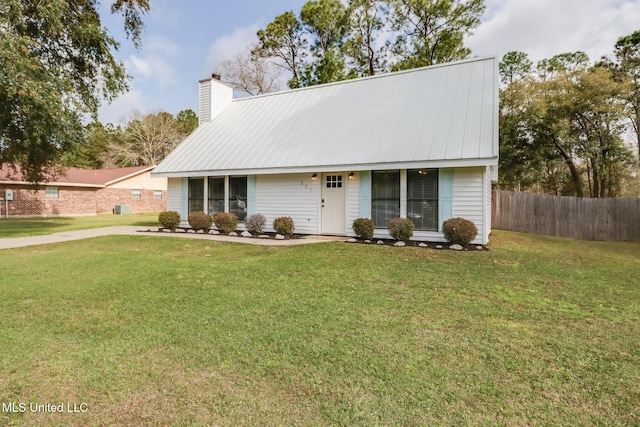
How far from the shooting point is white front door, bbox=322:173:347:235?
10703mm

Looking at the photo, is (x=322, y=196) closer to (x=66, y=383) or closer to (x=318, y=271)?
(x=318, y=271)

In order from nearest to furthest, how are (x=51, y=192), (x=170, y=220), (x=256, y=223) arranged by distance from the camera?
(x=256, y=223), (x=170, y=220), (x=51, y=192)

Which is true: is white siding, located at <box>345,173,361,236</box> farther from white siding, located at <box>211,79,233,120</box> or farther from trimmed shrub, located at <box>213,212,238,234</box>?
white siding, located at <box>211,79,233,120</box>

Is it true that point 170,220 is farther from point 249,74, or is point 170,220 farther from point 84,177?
point 84,177

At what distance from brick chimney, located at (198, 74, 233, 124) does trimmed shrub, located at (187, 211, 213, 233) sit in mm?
5403

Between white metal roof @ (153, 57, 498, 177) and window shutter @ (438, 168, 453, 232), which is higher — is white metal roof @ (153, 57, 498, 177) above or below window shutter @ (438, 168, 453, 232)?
above

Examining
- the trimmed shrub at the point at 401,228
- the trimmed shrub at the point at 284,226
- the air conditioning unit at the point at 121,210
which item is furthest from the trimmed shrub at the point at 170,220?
the air conditioning unit at the point at 121,210

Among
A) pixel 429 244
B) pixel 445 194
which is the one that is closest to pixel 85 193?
pixel 429 244

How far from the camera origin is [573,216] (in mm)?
12445

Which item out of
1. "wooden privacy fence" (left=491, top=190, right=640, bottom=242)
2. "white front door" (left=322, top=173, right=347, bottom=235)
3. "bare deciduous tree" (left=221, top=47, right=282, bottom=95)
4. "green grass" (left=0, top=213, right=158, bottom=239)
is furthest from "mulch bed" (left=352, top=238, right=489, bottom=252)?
"bare deciduous tree" (left=221, top=47, right=282, bottom=95)

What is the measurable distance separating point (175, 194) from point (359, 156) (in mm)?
7490

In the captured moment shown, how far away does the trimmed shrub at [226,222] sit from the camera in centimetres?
1141

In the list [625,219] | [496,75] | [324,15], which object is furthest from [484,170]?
[324,15]

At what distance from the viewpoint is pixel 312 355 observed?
306 centimetres
